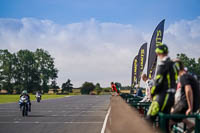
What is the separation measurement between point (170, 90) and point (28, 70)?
116 m

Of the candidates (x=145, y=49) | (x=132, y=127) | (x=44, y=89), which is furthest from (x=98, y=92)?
(x=132, y=127)

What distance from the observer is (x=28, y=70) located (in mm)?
117312

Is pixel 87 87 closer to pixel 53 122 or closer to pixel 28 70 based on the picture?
pixel 28 70

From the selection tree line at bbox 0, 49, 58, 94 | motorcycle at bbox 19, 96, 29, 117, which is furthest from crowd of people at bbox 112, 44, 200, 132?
tree line at bbox 0, 49, 58, 94

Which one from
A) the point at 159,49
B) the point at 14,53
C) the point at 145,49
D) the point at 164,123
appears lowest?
the point at 164,123

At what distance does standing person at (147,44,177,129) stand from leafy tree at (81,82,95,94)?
125044 mm

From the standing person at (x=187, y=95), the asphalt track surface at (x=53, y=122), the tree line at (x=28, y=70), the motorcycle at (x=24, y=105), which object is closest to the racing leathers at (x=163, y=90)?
the standing person at (x=187, y=95)

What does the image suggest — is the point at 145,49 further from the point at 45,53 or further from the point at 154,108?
the point at 45,53

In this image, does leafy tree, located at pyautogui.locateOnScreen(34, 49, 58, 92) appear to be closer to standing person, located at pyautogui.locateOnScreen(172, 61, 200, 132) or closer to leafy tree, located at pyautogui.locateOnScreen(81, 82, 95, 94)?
leafy tree, located at pyautogui.locateOnScreen(81, 82, 95, 94)

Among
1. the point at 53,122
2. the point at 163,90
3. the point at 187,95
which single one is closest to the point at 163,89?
the point at 163,90

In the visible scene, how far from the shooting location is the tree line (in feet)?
372

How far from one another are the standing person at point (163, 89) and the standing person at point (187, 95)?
1.04 feet

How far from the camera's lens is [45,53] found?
118 m

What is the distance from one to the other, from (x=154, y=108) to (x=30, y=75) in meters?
116
